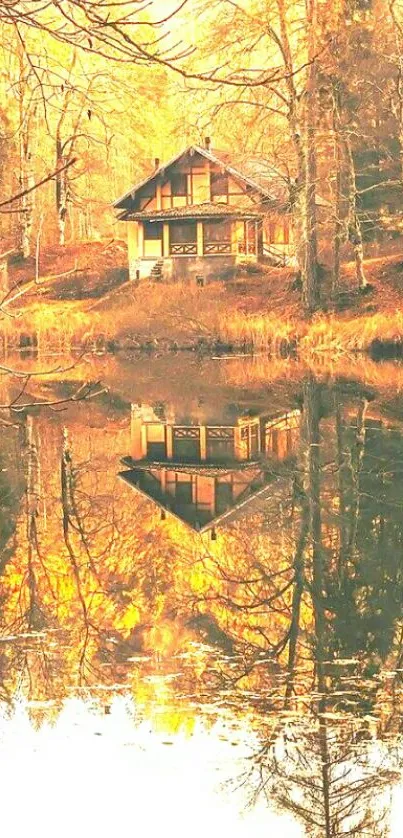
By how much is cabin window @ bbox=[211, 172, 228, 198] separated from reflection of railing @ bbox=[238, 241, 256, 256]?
2.47 metres

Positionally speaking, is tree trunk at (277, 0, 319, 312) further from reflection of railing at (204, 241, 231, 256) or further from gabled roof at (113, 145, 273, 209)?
reflection of railing at (204, 241, 231, 256)

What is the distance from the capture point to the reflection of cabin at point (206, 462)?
12.5 m

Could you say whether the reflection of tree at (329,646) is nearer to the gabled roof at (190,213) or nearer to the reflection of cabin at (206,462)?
the reflection of cabin at (206,462)

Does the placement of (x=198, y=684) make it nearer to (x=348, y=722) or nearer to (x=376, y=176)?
(x=348, y=722)

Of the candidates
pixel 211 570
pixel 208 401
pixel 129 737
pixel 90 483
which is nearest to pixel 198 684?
pixel 129 737

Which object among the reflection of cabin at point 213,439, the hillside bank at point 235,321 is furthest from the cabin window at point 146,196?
the reflection of cabin at point 213,439

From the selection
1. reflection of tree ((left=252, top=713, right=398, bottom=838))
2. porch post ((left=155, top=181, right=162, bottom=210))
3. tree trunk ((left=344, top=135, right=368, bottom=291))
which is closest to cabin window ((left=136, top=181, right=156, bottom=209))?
porch post ((left=155, top=181, right=162, bottom=210))

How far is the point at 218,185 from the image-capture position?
54312mm

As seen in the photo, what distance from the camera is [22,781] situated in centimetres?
537

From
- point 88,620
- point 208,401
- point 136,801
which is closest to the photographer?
point 136,801

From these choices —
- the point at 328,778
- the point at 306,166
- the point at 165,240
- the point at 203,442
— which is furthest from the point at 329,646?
the point at 165,240

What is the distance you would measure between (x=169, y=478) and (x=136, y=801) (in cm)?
941

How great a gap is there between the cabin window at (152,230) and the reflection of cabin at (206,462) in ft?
114

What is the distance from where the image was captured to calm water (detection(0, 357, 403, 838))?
5.19 meters
